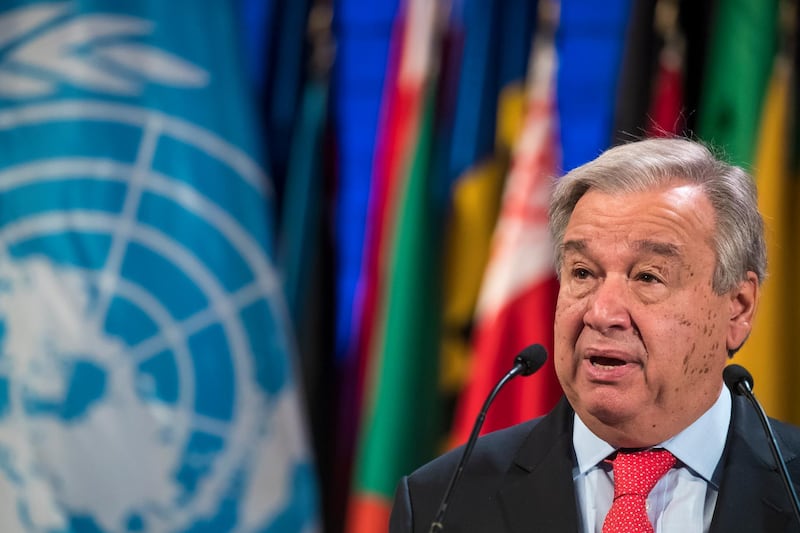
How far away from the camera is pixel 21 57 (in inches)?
154

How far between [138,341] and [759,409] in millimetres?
2517

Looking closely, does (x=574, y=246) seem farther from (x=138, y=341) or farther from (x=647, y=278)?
(x=138, y=341)

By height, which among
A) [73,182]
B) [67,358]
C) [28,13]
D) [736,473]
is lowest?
[67,358]

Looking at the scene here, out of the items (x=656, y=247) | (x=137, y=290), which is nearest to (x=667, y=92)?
(x=137, y=290)

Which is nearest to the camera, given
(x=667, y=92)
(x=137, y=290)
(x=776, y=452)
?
(x=776, y=452)

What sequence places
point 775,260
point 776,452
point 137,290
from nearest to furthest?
point 776,452
point 775,260
point 137,290

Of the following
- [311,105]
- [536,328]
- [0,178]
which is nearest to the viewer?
[536,328]

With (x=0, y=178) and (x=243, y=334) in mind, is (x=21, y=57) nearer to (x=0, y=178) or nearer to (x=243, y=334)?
(x=0, y=178)

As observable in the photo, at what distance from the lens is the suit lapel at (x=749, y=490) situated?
5.62ft

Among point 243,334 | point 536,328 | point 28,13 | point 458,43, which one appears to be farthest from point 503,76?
point 28,13

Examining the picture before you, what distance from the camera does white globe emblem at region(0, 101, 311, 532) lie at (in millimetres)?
3740

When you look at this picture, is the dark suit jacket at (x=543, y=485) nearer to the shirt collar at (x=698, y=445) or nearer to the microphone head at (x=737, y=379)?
the shirt collar at (x=698, y=445)

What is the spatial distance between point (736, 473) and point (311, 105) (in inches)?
107

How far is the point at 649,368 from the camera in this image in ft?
5.65
